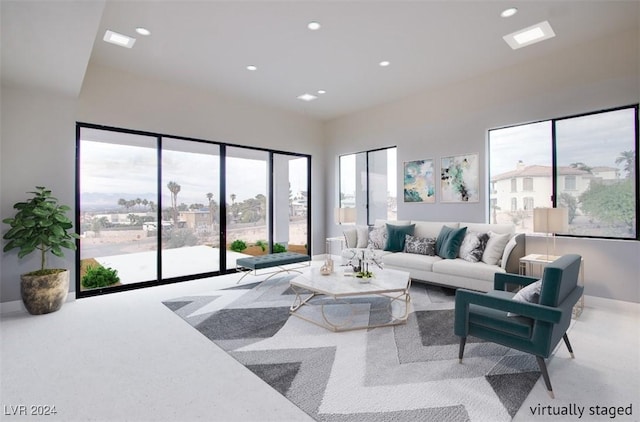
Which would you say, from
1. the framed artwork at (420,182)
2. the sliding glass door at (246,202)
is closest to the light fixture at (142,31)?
the sliding glass door at (246,202)

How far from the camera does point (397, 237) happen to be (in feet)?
17.7

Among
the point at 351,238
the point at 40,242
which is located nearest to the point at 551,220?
the point at 351,238

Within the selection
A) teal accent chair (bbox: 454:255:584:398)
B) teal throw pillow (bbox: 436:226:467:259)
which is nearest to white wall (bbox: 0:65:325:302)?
teal throw pillow (bbox: 436:226:467:259)

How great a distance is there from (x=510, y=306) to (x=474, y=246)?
2311mm

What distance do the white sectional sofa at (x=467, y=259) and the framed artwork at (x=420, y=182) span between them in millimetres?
607

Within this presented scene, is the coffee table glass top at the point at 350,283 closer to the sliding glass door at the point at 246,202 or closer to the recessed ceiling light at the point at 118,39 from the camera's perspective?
the sliding glass door at the point at 246,202

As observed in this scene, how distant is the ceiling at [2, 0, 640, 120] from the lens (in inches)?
117

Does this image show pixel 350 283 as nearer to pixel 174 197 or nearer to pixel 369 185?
pixel 174 197

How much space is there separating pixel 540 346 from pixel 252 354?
2.16 meters

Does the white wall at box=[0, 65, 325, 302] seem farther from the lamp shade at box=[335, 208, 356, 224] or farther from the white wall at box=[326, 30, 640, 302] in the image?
the white wall at box=[326, 30, 640, 302]

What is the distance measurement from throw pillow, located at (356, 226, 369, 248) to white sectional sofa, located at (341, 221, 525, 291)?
1.97 ft

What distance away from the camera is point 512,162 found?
4.80m

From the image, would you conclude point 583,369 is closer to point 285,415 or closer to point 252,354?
point 285,415

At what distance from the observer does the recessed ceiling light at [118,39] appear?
12.0 feet
